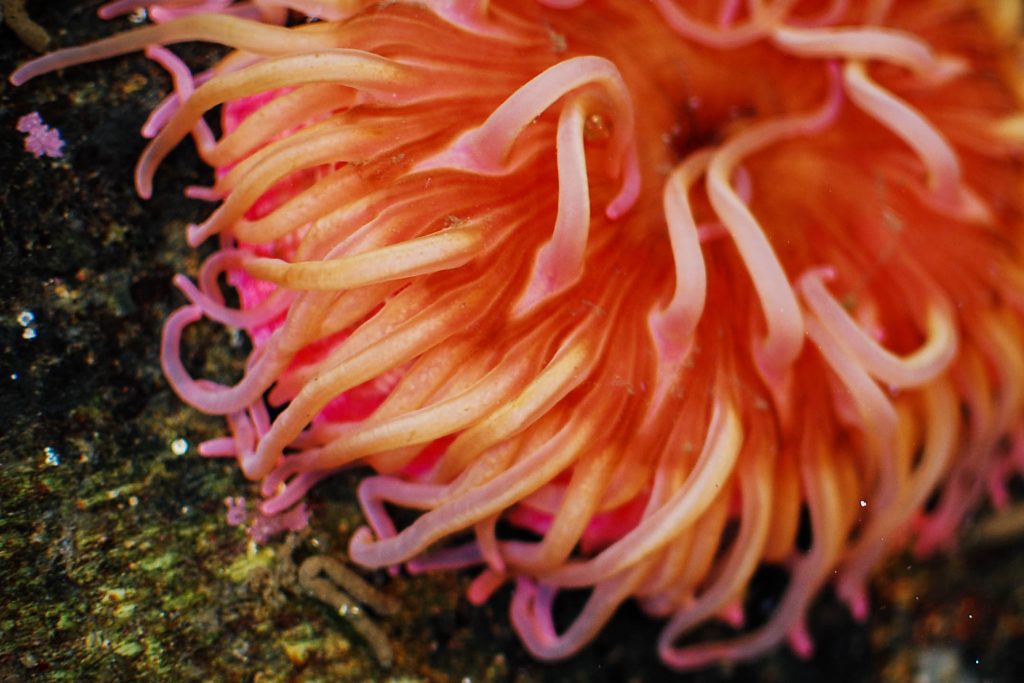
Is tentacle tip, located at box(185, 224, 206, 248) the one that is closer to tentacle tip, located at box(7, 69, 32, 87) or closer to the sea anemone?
the sea anemone

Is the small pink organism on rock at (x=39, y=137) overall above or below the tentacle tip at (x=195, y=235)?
above

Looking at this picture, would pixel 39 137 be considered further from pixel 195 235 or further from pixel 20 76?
pixel 195 235

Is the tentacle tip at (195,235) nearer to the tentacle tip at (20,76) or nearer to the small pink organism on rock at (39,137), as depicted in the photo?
Answer: the small pink organism on rock at (39,137)

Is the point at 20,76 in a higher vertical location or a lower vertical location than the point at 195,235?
higher

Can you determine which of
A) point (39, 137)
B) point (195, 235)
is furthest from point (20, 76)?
point (195, 235)

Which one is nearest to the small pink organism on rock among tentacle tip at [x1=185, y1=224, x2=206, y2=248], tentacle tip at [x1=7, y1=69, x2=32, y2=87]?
tentacle tip at [x1=7, y1=69, x2=32, y2=87]

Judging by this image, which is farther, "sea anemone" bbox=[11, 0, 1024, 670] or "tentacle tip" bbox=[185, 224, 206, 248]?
"tentacle tip" bbox=[185, 224, 206, 248]

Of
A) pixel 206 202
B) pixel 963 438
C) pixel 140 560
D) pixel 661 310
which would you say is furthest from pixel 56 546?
pixel 963 438

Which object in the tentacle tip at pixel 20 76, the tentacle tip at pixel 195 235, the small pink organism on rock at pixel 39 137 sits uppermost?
the tentacle tip at pixel 20 76

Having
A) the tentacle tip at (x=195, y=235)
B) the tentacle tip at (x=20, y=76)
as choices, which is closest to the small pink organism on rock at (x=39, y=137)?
the tentacle tip at (x=20, y=76)
